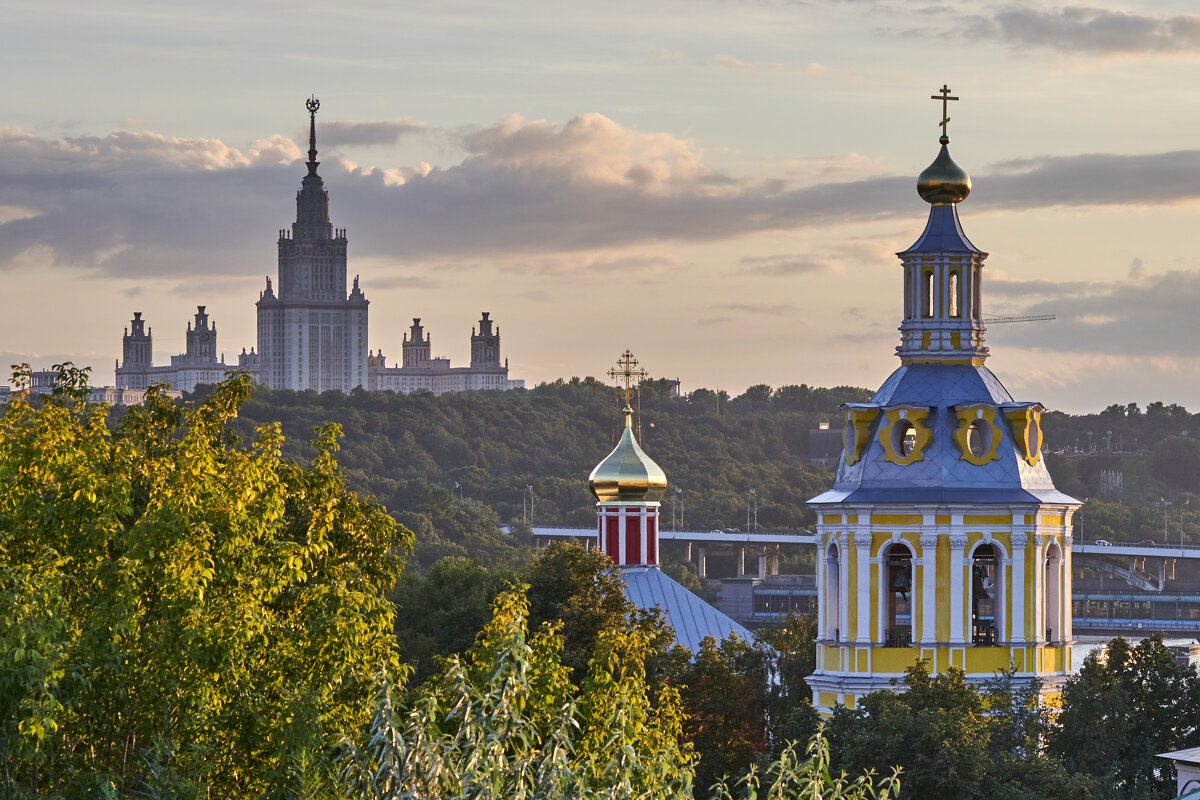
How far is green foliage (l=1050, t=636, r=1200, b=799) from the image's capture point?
3262cm

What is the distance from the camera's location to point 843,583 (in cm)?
3722

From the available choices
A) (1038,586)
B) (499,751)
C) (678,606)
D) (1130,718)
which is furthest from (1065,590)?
(678,606)

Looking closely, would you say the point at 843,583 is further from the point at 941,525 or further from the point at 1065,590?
the point at 1065,590

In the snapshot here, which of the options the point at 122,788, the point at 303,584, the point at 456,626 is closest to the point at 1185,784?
the point at 303,584

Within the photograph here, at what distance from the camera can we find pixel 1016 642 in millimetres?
37000

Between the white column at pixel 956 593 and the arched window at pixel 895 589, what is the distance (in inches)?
28.3

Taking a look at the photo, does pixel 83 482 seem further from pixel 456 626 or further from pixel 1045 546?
pixel 456 626

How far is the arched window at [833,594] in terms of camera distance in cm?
3747

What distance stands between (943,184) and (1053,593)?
661cm

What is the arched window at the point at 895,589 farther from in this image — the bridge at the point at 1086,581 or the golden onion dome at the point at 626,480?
the bridge at the point at 1086,581

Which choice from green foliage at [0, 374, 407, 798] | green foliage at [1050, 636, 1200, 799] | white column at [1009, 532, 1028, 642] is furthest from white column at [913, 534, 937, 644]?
green foliage at [0, 374, 407, 798]

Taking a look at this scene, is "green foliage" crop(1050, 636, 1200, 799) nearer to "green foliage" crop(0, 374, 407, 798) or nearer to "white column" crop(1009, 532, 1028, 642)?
"white column" crop(1009, 532, 1028, 642)

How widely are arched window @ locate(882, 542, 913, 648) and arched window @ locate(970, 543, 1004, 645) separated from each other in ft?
Result: 3.21

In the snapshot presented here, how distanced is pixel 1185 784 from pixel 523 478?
154 meters
